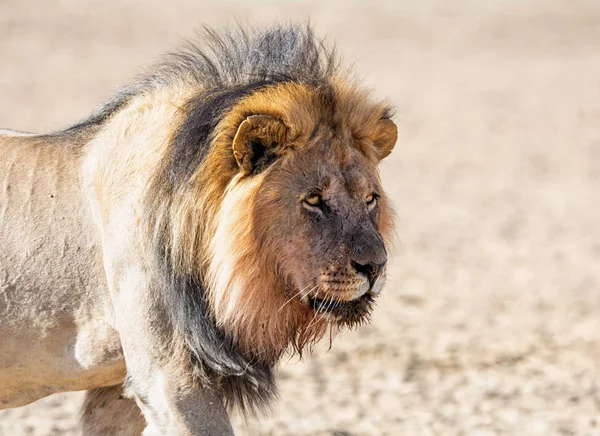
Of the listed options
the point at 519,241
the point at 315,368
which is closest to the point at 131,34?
the point at 519,241

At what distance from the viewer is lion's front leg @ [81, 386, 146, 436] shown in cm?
425

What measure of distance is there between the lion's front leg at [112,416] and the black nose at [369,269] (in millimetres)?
1209

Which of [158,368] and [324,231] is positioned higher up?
[324,231]

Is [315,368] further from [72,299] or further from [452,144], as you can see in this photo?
[452,144]

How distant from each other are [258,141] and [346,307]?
0.64 m

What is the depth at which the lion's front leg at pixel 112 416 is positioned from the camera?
4252mm

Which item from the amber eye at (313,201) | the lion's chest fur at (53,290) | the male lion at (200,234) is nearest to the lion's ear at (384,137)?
the male lion at (200,234)

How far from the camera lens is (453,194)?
12266mm

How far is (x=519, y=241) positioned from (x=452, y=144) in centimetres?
495

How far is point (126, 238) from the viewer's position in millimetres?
3742

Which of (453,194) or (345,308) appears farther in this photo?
(453,194)

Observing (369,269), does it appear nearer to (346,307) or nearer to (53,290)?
(346,307)

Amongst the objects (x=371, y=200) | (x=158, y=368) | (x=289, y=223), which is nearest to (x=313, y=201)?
(x=289, y=223)

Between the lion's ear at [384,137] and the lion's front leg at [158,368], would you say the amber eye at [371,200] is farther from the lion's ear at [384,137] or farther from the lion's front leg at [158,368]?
the lion's front leg at [158,368]
